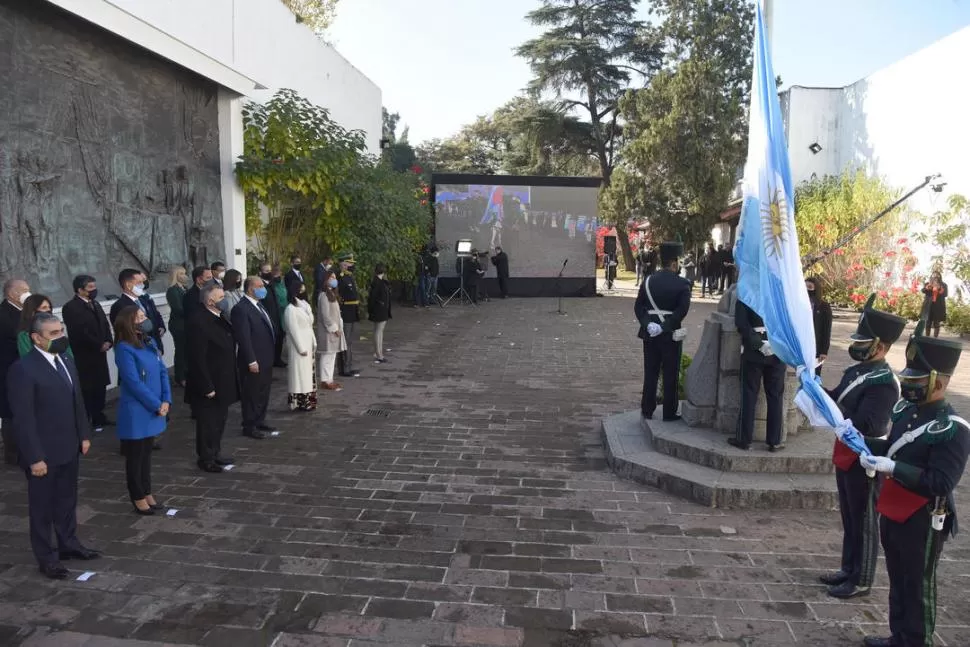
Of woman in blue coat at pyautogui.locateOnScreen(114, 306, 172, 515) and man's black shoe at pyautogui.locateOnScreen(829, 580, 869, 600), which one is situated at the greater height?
woman in blue coat at pyautogui.locateOnScreen(114, 306, 172, 515)

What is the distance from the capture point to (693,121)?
27609 millimetres

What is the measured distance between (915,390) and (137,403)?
17.0 feet

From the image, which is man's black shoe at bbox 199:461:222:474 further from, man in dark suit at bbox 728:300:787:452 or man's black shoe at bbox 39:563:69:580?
Answer: man in dark suit at bbox 728:300:787:452

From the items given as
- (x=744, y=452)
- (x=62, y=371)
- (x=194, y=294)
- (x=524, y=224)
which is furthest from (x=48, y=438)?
(x=524, y=224)

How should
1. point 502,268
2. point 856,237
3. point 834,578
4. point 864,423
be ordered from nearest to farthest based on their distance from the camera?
1. point 864,423
2. point 834,578
3. point 856,237
4. point 502,268

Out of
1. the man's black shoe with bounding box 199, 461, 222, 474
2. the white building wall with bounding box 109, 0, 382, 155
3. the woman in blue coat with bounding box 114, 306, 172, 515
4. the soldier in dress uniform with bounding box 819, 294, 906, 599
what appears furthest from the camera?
the white building wall with bounding box 109, 0, 382, 155

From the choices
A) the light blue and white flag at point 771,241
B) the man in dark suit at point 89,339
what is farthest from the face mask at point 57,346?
the light blue and white flag at point 771,241

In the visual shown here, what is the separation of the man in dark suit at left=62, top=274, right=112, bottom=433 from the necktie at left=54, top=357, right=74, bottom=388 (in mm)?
2858

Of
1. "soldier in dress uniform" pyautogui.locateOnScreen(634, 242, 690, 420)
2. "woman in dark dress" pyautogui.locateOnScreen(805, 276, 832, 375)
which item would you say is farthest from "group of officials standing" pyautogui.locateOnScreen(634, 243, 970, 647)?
"woman in dark dress" pyautogui.locateOnScreen(805, 276, 832, 375)

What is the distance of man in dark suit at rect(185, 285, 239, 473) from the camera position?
20.4ft

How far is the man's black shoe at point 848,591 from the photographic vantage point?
4215mm

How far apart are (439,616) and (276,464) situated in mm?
3218

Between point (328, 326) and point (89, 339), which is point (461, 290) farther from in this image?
point (89, 339)

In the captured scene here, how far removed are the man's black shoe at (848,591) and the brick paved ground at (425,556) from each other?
0.17ft
